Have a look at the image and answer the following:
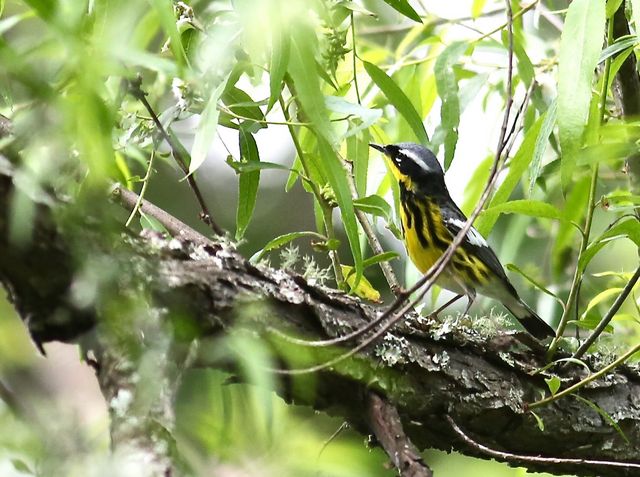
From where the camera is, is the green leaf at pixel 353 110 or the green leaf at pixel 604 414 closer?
the green leaf at pixel 353 110

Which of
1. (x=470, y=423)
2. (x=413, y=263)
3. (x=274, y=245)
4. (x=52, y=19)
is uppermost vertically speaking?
(x=52, y=19)

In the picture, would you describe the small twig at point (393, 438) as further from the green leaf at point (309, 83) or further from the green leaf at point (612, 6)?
the green leaf at point (612, 6)

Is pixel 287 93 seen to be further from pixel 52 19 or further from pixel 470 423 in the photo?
pixel 52 19

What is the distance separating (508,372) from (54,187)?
0.96 metres

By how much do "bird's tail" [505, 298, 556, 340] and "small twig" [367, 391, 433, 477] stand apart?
1205mm

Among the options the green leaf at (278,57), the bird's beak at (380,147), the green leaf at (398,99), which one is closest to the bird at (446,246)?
the bird's beak at (380,147)

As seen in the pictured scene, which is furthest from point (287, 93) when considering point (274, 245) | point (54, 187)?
point (54, 187)

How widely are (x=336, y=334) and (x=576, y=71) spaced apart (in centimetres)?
51

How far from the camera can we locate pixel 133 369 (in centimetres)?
75

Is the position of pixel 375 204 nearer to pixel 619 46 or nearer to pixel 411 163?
pixel 619 46

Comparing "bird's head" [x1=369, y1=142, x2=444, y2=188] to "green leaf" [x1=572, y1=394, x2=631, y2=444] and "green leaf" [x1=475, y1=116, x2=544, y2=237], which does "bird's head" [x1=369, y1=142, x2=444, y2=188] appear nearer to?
"green leaf" [x1=475, y1=116, x2=544, y2=237]

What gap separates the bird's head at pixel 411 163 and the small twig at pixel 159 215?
0.64m

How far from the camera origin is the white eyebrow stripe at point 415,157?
86.3 inches

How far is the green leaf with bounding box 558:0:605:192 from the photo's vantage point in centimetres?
126
